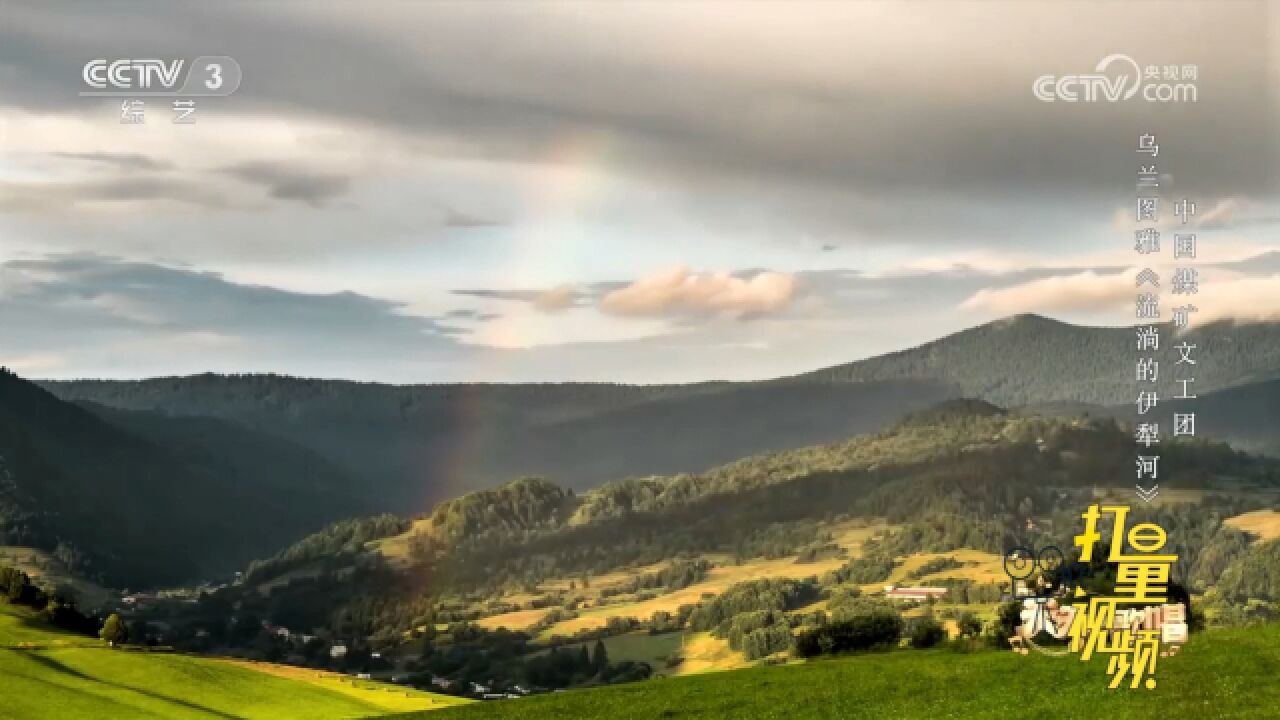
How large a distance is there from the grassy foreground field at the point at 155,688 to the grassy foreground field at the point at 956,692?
96.6 feet

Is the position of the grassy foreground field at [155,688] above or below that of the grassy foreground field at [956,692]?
below

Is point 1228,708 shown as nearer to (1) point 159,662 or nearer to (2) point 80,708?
(2) point 80,708

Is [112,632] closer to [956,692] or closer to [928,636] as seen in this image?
[928,636]

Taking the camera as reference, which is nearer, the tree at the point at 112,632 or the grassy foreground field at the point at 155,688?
the grassy foreground field at the point at 155,688

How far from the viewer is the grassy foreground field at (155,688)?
10638 cm

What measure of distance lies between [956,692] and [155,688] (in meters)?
79.9

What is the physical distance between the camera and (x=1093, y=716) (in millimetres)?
68125

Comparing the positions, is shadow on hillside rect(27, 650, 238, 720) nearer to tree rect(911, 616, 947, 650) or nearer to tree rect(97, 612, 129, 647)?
tree rect(97, 612, 129, 647)

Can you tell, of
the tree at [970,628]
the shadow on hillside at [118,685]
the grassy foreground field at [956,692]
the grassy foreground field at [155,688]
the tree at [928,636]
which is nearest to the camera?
the grassy foreground field at [956,692]

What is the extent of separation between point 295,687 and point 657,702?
193 feet

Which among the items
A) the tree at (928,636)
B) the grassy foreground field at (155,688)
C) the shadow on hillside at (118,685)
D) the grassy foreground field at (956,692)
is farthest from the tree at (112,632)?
the tree at (928,636)

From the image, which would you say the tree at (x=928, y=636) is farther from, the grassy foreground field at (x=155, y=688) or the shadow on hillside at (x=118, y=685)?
the shadow on hillside at (x=118, y=685)

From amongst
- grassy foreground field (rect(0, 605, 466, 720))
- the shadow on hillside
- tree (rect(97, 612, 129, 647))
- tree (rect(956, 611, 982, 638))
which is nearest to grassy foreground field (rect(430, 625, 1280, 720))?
tree (rect(956, 611, 982, 638))

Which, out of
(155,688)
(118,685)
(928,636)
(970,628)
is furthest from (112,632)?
(970,628)
